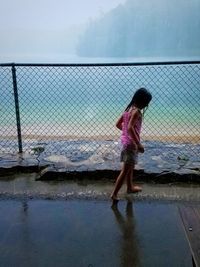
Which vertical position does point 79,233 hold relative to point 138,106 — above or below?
below

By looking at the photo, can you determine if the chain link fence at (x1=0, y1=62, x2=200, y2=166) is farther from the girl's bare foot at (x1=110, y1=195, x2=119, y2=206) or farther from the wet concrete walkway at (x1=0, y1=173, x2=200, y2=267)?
the girl's bare foot at (x1=110, y1=195, x2=119, y2=206)

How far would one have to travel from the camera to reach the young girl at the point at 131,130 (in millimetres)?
3963

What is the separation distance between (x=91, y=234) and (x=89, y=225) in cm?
18

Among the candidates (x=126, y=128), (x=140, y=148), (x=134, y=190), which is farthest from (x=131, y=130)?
(x=134, y=190)

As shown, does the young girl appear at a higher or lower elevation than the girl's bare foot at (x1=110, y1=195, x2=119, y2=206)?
higher

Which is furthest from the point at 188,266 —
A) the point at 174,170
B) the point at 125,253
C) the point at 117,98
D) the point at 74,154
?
the point at 117,98

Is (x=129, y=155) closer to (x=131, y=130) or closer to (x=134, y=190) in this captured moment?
(x=131, y=130)

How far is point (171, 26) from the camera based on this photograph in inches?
4254

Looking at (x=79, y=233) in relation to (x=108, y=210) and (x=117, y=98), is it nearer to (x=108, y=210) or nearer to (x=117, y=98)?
(x=108, y=210)

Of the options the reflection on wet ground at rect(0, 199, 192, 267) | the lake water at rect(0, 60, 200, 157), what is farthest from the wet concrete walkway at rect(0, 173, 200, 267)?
the lake water at rect(0, 60, 200, 157)

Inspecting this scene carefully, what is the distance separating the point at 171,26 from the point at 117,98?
91752 mm

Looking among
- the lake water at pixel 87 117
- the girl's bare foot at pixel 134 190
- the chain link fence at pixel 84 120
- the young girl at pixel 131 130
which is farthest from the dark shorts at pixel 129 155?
the lake water at pixel 87 117

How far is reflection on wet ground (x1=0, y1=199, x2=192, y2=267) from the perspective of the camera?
3080mm

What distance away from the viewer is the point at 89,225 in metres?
3.66
